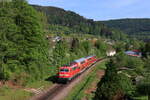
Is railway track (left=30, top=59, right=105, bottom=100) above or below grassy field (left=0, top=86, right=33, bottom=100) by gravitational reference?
below

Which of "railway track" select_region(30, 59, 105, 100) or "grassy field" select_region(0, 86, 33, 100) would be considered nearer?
"grassy field" select_region(0, 86, 33, 100)

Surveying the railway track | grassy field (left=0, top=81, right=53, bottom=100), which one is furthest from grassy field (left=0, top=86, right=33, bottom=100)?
the railway track

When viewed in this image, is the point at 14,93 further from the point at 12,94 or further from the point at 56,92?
the point at 56,92

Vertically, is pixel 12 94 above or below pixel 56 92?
above

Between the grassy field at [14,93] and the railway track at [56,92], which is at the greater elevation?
the grassy field at [14,93]

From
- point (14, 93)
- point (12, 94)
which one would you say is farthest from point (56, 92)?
point (12, 94)

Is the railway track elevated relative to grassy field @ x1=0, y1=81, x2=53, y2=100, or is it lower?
lower

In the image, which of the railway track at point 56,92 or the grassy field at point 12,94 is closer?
the grassy field at point 12,94

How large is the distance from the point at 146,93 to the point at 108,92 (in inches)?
290

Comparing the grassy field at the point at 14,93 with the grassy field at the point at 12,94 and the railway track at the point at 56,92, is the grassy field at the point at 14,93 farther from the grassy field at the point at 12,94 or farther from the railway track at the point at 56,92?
the railway track at the point at 56,92

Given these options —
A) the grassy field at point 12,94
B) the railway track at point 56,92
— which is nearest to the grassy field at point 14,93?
the grassy field at point 12,94

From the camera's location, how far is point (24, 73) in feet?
108

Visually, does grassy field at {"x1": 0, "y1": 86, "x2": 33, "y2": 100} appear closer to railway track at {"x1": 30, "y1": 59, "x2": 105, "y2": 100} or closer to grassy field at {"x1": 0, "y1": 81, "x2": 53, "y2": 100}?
grassy field at {"x1": 0, "y1": 81, "x2": 53, "y2": 100}

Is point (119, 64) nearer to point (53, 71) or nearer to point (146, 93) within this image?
point (53, 71)
